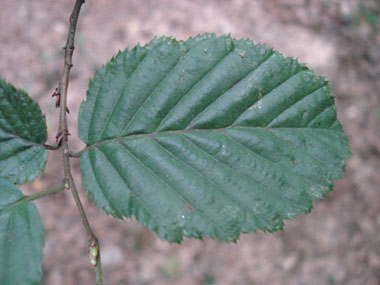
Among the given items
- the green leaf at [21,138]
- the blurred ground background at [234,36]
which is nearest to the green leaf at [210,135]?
the green leaf at [21,138]

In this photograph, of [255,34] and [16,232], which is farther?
[255,34]

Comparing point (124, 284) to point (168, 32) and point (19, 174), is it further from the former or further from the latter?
point (168, 32)

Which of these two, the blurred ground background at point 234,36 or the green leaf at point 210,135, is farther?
the blurred ground background at point 234,36

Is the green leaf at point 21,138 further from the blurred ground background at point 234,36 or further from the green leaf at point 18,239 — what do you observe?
the blurred ground background at point 234,36

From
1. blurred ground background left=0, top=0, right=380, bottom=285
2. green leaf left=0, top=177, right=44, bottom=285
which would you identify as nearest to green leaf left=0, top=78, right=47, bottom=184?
green leaf left=0, top=177, right=44, bottom=285

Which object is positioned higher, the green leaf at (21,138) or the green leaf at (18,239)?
the green leaf at (21,138)

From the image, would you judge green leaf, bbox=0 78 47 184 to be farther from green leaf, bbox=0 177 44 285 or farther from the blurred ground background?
the blurred ground background

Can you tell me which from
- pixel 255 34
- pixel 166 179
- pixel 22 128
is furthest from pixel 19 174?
pixel 255 34
